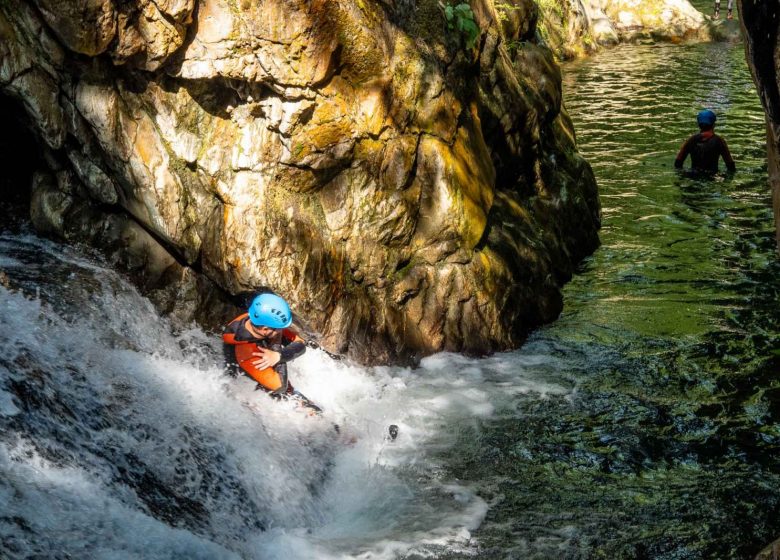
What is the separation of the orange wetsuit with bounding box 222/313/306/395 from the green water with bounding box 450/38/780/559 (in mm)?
1577

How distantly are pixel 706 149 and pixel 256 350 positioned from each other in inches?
369

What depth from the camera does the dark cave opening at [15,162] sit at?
24.9 feet

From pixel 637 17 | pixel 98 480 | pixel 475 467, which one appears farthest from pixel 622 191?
pixel 637 17

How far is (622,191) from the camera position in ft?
42.2

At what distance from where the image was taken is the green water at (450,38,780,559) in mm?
5625

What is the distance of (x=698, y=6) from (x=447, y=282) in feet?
94.3

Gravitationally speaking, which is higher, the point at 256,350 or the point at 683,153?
the point at 256,350

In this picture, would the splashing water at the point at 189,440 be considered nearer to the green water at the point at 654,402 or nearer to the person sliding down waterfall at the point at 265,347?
the person sliding down waterfall at the point at 265,347

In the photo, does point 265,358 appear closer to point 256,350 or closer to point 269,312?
point 256,350

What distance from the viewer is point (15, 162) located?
7812mm

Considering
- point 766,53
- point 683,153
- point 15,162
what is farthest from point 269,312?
point 683,153

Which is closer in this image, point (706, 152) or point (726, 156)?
point (726, 156)

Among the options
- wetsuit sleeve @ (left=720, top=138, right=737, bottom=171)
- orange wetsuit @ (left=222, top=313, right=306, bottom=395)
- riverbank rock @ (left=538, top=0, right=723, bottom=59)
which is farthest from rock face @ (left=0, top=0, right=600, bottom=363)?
riverbank rock @ (left=538, top=0, right=723, bottom=59)

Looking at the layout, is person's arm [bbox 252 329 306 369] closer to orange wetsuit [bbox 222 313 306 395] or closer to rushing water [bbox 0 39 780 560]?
orange wetsuit [bbox 222 313 306 395]
